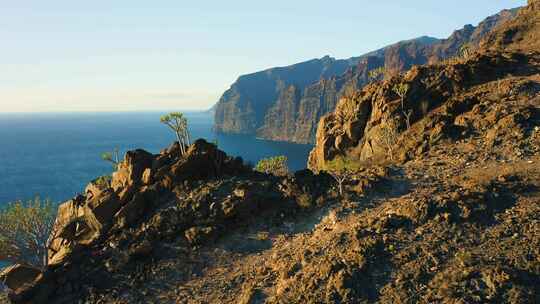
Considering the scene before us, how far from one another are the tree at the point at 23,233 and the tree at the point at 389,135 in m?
41.3

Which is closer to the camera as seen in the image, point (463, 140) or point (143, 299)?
point (143, 299)

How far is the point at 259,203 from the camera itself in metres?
37.2

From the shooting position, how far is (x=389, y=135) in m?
55.9

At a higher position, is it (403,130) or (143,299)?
(403,130)

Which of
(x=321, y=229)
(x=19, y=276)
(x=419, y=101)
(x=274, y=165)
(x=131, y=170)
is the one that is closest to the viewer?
(x=19, y=276)

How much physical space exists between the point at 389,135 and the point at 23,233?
4637 centimetres

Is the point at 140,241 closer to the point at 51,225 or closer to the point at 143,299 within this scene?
the point at 143,299

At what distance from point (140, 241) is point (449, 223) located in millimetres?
24800

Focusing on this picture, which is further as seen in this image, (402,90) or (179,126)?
(402,90)

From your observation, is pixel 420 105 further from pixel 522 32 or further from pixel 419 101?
pixel 522 32

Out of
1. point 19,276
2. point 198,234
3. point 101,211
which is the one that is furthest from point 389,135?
point 19,276

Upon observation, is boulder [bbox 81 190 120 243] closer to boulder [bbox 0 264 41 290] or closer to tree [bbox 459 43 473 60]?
boulder [bbox 0 264 41 290]

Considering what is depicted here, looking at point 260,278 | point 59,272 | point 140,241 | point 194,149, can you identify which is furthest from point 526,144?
point 59,272

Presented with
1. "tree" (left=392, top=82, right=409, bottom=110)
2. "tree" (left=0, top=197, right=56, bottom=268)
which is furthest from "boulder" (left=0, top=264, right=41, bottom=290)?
"tree" (left=392, top=82, right=409, bottom=110)
